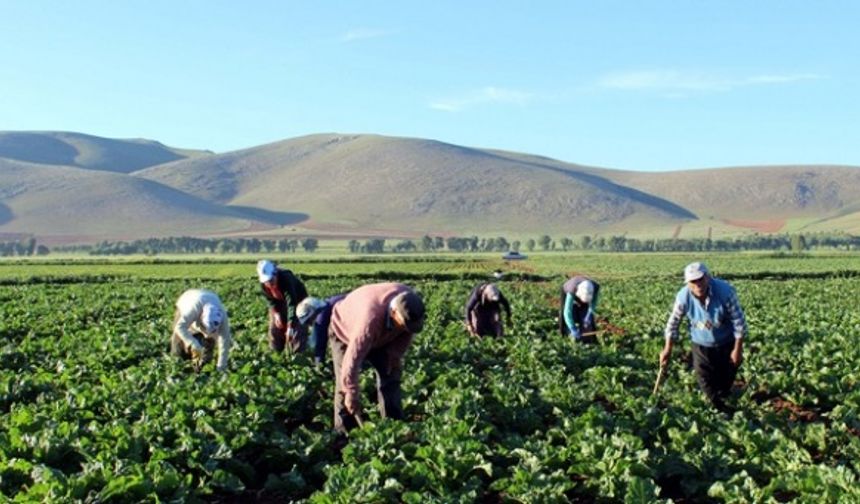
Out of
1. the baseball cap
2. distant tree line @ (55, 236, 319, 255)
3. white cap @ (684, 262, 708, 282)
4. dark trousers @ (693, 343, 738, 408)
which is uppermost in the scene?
white cap @ (684, 262, 708, 282)

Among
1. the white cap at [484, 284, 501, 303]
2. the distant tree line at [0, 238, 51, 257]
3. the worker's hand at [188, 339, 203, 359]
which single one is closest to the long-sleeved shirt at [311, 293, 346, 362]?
the worker's hand at [188, 339, 203, 359]

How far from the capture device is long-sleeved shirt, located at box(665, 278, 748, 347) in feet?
32.6

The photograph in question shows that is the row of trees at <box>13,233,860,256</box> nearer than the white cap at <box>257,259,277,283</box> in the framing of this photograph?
No

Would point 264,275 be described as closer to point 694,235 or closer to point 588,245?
point 588,245

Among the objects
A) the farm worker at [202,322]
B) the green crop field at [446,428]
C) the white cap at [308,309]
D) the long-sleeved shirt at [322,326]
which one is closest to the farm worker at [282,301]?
the green crop field at [446,428]

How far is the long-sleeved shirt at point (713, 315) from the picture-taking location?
9.92m

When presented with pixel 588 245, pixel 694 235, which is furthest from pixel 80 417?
pixel 694 235

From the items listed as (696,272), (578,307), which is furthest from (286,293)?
(696,272)

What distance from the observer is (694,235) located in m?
192

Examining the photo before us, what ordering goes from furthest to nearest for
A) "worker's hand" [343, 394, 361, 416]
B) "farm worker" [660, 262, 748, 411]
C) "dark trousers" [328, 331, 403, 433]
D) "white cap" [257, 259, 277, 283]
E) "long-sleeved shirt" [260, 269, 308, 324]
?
1. "long-sleeved shirt" [260, 269, 308, 324]
2. "white cap" [257, 259, 277, 283]
3. "farm worker" [660, 262, 748, 411]
4. "dark trousers" [328, 331, 403, 433]
5. "worker's hand" [343, 394, 361, 416]

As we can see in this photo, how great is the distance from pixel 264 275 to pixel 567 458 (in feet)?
22.0

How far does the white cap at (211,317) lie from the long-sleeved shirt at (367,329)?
339 centimetres

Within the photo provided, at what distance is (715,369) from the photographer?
Answer: 10359mm

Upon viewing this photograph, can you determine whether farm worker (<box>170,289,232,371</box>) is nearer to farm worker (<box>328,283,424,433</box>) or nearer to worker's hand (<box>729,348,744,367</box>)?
farm worker (<box>328,283,424,433</box>)
